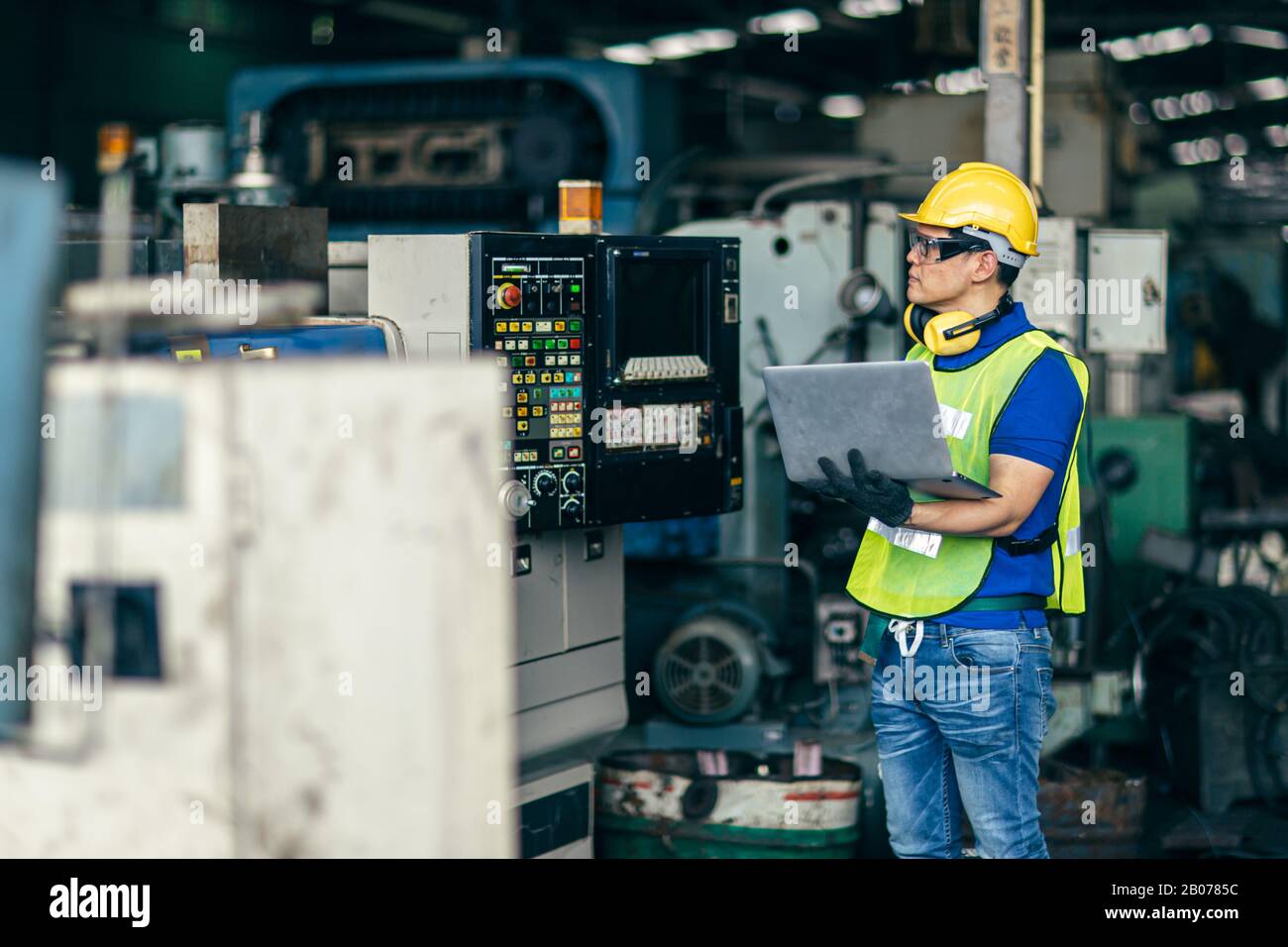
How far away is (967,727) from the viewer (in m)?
2.49

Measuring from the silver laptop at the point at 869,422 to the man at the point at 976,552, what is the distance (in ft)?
0.08

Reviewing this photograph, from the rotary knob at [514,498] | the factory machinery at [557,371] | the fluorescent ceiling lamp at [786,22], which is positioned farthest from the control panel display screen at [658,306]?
the fluorescent ceiling lamp at [786,22]

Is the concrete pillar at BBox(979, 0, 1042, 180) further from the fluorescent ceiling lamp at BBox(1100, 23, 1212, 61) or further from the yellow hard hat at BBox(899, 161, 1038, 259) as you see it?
the fluorescent ceiling lamp at BBox(1100, 23, 1212, 61)

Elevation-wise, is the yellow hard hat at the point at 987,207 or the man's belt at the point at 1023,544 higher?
the yellow hard hat at the point at 987,207

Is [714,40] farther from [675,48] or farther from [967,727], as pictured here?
[967,727]

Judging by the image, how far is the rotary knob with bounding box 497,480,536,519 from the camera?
9.63 feet

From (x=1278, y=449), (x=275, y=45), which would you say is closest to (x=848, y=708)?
(x=1278, y=449)

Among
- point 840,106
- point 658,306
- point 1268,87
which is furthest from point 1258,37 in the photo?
point 658,306

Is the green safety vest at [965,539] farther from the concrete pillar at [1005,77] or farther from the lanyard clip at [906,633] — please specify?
the concrete pillar at [1005,77]

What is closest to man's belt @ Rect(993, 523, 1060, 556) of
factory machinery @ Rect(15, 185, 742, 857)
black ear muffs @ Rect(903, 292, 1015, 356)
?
black ear muffs @ Rect(903, 292, 1015, 356)

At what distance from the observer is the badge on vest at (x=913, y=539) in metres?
2.54

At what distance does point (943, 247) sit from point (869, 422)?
14.5 inches

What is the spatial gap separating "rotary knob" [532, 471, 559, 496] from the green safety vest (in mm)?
685

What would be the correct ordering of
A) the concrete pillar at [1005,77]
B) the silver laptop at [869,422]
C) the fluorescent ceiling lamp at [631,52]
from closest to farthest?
1. the silver laptop at [869,422]
2. the concrete pillar at [1005,77]
3. the fluorescent ceiling lamp at [631,52]
